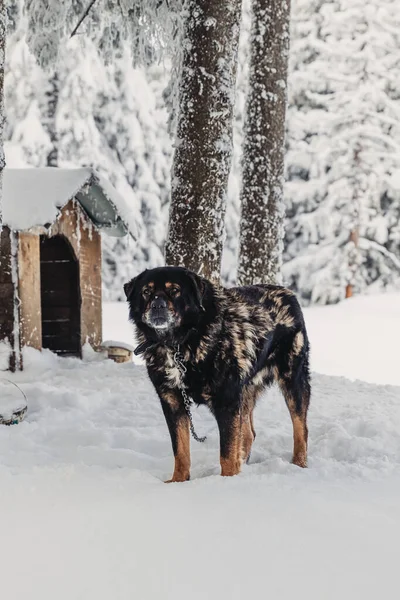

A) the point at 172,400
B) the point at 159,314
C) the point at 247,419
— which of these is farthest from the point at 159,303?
the point at 247,419

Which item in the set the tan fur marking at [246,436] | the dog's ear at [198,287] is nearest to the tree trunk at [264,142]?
the tan fur marking at [246,436]

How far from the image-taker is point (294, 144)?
25312 millimetres

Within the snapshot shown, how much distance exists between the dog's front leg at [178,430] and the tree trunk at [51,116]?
62.7ft

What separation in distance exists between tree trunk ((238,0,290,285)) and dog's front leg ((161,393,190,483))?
16.1ft

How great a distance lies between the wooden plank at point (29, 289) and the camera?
26.1 feet

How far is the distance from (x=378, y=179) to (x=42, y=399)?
775 inches

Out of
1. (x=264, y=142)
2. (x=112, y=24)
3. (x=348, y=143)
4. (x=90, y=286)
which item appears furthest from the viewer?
(x=348, y=143)

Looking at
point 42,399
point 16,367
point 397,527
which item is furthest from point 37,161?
point 397,527

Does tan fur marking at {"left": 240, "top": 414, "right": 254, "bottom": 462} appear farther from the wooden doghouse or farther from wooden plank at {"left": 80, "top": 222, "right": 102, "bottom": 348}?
wooden plank at {"left": 80, "top": 222, "right": 102, "bottom": 348}

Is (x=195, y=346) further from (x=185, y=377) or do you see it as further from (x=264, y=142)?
(x=264, y=142)

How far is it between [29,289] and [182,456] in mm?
4607

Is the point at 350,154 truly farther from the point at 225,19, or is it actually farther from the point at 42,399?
the point at 42,399

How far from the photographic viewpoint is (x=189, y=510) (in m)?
3.04

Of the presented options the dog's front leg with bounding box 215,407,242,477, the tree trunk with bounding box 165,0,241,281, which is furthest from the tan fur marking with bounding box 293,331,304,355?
the tree trunk with bounding box 165,0,241,281
